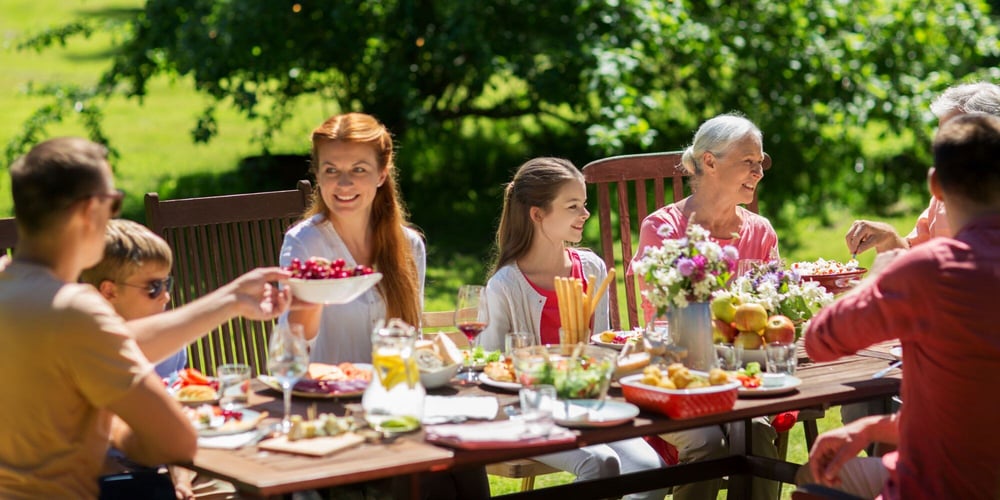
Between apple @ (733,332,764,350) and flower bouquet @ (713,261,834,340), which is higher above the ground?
flower bouquet @ (713,261,834,340)

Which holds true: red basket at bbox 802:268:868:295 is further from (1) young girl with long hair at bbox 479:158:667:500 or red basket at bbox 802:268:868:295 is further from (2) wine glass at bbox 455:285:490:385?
(2) wine glass at bbox 455:285:490:385

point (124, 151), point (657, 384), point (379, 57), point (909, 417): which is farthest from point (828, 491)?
point (124, 151)

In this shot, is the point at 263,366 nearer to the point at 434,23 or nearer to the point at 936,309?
the point at 936,309

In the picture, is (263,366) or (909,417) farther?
(263,366)

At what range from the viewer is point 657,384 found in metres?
3.50

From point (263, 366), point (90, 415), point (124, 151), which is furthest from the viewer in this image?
point (124, 151)

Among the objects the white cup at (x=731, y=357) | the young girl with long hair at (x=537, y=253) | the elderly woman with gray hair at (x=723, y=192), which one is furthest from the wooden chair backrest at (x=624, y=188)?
the white cup at (x=731, y=357)

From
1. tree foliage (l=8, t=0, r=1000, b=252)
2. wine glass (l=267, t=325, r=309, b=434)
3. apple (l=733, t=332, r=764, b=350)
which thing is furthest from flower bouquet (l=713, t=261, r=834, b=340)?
tree foliage (l=8, t=0, r=1000, b=252)

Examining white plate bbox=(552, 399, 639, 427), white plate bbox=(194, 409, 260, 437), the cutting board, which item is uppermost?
white plate bbox=(194, 409, 260, 437)

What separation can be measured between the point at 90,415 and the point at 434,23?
729 centimetres

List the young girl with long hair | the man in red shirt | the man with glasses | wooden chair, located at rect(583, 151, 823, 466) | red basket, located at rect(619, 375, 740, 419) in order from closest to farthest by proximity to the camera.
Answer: the man with glasses, the man in red shirt, red basket, located at rect(619, 375, 740, 419), the young girl with long hair, wooden chair, located at rect(583, 151, 823, 466)

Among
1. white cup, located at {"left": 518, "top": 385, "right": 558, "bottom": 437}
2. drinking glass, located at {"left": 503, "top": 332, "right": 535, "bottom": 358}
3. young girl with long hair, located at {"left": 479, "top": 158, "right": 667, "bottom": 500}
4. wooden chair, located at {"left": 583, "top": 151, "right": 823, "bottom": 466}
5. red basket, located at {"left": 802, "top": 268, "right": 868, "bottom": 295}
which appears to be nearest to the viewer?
white cup, located at {"left": 518, "top": 385, "right": 558, "bottom": 437}

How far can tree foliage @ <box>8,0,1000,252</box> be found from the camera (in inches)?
373

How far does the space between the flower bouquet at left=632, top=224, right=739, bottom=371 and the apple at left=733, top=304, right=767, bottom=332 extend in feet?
0.64
